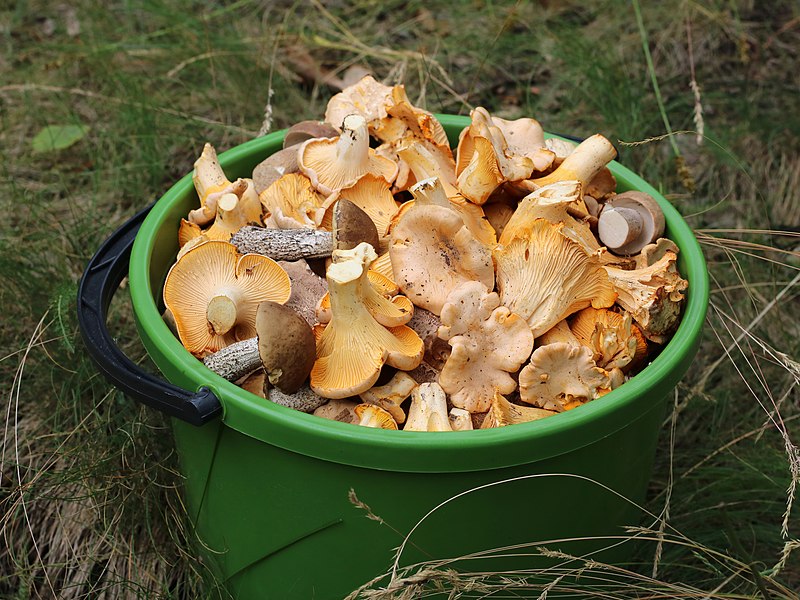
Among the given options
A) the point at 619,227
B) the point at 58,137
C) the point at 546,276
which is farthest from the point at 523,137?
the point at 58,137

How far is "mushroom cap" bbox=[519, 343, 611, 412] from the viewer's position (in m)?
1.32

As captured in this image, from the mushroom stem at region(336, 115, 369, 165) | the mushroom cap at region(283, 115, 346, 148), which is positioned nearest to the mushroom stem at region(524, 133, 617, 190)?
the mushroom stem at region(336, 115, 369, 165)

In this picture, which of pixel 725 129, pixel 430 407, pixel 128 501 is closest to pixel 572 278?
pixel 430 407

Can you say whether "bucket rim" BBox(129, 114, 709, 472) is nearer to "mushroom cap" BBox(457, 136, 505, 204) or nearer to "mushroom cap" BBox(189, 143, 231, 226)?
"mushroom cap" BBox(189, 143, 231, 226)

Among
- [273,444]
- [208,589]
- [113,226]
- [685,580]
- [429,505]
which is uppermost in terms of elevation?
[273,444]

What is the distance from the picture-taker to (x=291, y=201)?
1.64 meters

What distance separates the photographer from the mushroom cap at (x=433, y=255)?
1.41 meters

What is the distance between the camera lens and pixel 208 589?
1599 mm

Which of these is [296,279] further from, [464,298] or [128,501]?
[128,501]

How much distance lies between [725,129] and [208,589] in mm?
2179

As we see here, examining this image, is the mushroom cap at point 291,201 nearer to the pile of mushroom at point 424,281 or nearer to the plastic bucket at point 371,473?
the pile of mushroom at point 424,281

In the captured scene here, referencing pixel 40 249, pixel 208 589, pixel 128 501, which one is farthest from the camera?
pixel 40 249

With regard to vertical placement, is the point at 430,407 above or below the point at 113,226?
above

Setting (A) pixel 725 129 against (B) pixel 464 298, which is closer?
(B) pixel 464 298
